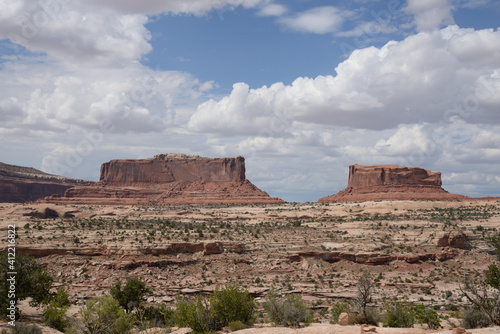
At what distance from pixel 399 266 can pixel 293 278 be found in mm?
10657

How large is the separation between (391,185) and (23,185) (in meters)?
99.6

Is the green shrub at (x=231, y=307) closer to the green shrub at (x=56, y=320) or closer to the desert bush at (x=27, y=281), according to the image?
the green shrub at (x=56, y=320)

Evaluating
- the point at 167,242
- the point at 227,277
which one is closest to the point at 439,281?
the point at 227,277

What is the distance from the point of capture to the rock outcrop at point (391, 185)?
88.4m

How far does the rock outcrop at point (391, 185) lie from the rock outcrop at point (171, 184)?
18.9m

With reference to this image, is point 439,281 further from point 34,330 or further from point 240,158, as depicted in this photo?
point 240,158

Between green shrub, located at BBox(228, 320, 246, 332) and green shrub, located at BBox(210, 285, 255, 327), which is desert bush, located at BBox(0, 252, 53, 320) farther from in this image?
green shrub, located at BBox(228, 320, 246, 332)

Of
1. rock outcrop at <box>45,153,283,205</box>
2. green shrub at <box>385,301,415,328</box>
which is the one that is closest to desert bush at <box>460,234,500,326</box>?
green shrub at <box>385,301,415,328</box>

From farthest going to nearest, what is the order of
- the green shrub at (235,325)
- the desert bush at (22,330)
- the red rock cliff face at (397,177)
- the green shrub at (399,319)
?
1. the red rock cliff face at (397,177)
2. the green shrub at (399,319)
3. the green shrub at (235,325)
4. the desert bush at (22,330)

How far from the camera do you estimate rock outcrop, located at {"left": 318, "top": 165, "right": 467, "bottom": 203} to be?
8839cm

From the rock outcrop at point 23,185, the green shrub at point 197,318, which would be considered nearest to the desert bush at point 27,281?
the green shrub at point 197,318

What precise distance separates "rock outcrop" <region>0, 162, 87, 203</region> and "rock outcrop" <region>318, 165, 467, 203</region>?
8241 cm

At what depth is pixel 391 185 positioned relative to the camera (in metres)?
94.9

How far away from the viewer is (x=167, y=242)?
3844 cm
